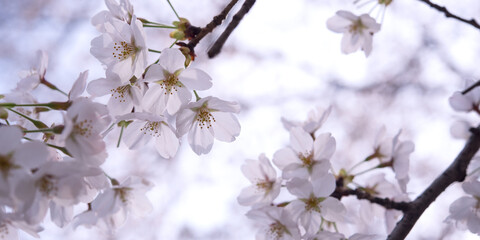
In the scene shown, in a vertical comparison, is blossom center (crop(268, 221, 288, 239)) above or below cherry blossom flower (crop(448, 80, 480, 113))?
below

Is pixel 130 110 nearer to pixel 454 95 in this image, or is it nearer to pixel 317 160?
pixel 317 160

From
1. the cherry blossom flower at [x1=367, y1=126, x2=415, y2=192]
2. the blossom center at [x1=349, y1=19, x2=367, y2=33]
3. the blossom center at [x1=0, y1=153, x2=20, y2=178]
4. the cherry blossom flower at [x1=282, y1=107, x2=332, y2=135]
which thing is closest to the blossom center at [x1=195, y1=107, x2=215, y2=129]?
the cherry blossom flower at [x1=282, y1=107, x2=332, y2=135]

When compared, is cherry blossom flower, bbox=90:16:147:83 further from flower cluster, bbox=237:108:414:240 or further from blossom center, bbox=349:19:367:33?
blossom center, bbox=349:19:367:33

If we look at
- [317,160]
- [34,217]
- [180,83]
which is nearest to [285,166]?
[317,160]

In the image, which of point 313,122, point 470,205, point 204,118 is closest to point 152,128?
point 204,118

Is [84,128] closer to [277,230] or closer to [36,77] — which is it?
[36,77]

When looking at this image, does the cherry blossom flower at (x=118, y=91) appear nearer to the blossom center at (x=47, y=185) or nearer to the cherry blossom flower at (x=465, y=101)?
the blossom center at (x=47, y=185)

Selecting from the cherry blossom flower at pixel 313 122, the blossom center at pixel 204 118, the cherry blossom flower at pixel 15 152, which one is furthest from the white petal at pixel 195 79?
the cherry blossom flower at pixel 313 122

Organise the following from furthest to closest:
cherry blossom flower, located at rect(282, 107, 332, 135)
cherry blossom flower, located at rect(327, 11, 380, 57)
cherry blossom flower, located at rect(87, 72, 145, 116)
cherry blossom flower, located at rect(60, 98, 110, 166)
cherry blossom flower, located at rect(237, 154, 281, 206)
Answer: cherry blossom flower, located at rect(327, 11, 380, 57) < cherry blossom flower, located at rect(282, 107, 332, 135) < cherry blossom flower, located at rect(237, 154, 281, 206) < cherry blossom flower, located at rect(87, 72, 145, 116) < cherry blossom flower, located at rect(60, 98, 110, 166)
